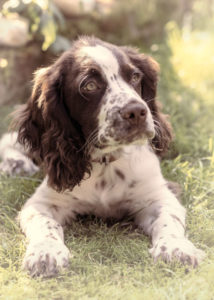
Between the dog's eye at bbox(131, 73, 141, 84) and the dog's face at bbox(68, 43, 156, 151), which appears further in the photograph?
the dog's eye at bbox(131, 73, 141, 84)

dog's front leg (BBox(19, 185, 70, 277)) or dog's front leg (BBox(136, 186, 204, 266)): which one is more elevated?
dog's front leg (BBox(136, 186, 204, 266))

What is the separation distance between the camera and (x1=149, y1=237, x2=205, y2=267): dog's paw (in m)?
2.63

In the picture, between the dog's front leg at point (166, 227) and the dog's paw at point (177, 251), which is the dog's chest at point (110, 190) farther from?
the dog's paw at point (177, 251)

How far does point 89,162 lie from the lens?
328 centimetres

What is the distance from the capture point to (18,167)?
4.46 metres

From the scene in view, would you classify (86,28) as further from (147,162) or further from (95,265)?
(95,265)

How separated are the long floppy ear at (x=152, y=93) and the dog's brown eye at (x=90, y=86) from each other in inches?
20.9

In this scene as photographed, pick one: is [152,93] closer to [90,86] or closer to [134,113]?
[90,86]

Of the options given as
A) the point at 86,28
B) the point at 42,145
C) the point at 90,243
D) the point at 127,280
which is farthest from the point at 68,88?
the point at 86,28

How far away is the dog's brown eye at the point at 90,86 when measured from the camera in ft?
10.0

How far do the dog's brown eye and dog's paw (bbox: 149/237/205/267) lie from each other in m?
0.99

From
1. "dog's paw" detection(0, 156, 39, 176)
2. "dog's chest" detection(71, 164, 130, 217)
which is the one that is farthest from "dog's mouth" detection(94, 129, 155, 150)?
"dog's paw" detection(0, 156, 39, 176)

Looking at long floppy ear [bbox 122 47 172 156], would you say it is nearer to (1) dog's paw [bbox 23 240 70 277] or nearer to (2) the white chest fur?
(2) the white chest fur

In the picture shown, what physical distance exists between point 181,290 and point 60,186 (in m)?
1.21
